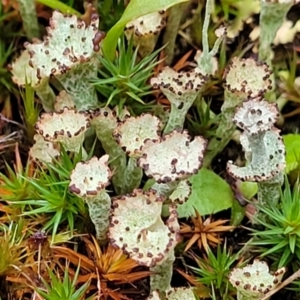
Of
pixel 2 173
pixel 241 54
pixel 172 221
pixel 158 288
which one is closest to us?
pixel 172 221

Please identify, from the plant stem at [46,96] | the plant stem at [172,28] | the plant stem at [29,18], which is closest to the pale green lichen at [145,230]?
the plant stem at [46,96]

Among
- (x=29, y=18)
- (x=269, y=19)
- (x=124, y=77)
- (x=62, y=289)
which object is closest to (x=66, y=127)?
(x=124, y=77)

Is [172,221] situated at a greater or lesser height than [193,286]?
greater

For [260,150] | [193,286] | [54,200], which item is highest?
[260,150]

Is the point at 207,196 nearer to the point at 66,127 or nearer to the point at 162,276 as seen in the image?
the point at 162,276

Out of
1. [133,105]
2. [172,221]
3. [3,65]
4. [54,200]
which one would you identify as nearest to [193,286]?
[172,221]

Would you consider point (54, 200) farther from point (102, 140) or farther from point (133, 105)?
point (133, 105)

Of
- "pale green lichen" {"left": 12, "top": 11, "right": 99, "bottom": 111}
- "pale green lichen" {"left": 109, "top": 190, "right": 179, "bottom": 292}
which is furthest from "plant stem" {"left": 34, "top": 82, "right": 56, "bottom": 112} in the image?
"pale green lichen" {"left": 109, "top": 190, "right": 179, "bottom": 292}
